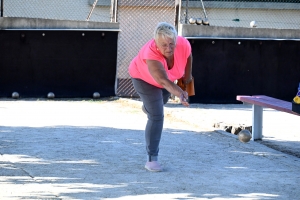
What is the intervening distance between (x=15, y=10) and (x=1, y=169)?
10.6 m

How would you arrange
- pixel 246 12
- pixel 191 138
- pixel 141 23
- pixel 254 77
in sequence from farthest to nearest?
pixel 246 12
pixel 141 23
pixel 254 77
pixel 191 138

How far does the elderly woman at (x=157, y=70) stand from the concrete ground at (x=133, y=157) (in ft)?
1.37

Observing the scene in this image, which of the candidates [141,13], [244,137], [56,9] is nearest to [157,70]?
[244,137]

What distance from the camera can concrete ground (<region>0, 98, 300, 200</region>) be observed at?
20.5ft

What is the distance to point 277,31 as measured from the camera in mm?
14109

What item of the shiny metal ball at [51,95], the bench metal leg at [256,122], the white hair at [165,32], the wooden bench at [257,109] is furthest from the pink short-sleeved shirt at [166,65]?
the shiny metal ball at [51,95]

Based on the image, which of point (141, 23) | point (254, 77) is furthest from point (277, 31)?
point (141, 23)

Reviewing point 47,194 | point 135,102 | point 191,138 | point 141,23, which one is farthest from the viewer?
point 141,23

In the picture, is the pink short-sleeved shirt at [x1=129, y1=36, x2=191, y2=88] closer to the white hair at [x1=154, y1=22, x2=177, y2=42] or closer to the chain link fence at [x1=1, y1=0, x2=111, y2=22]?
the white hair at [x1=154, y1=22, x2=177, y2=42]

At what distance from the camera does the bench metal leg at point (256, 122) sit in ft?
30.3

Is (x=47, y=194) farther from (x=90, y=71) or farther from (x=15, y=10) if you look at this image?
(x=15, y=10)

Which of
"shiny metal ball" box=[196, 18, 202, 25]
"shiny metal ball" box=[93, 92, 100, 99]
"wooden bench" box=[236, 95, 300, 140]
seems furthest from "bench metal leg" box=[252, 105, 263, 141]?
"shiny metal ball" box=[93, 92, 100, 99]

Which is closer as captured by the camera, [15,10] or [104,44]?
[104,44]

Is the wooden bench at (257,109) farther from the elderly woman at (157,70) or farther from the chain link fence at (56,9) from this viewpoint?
the chain link fence at (56,9)
